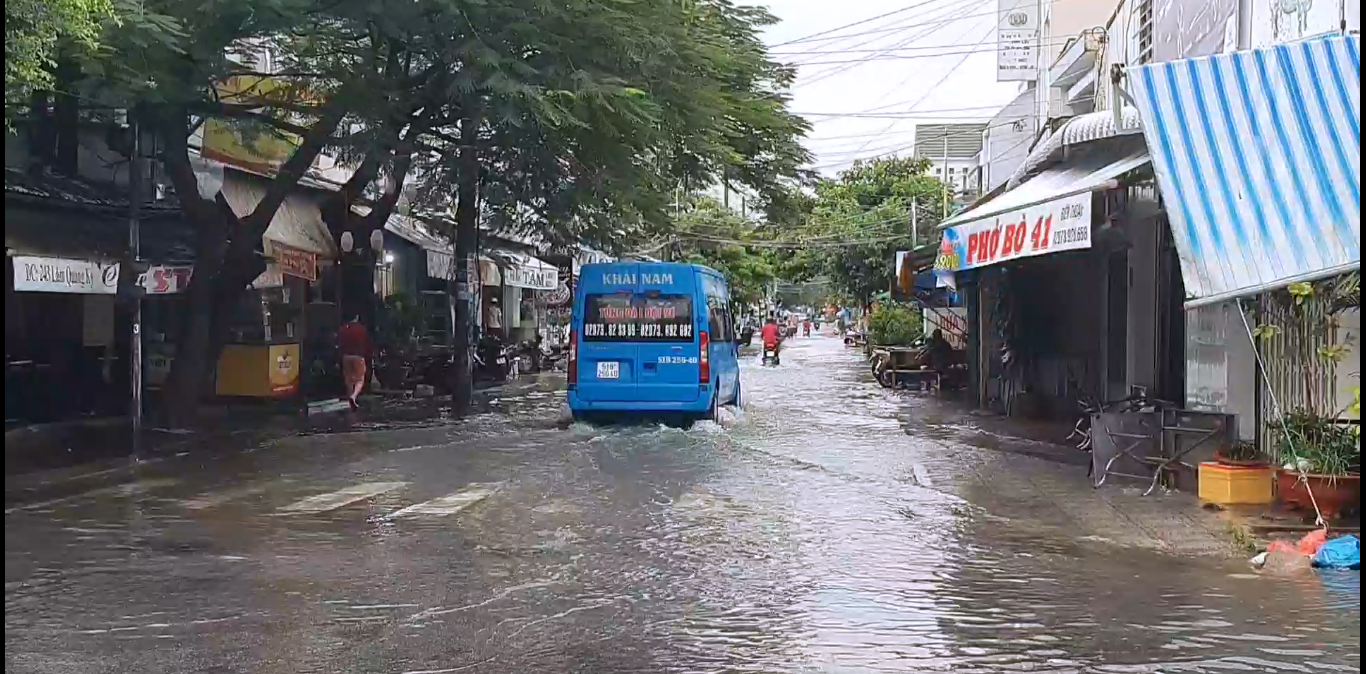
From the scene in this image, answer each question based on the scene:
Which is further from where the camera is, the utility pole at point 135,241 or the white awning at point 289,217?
the white awning at point 289,217

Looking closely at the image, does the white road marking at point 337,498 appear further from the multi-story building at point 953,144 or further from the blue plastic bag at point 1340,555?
the multi-story building at point 953,144

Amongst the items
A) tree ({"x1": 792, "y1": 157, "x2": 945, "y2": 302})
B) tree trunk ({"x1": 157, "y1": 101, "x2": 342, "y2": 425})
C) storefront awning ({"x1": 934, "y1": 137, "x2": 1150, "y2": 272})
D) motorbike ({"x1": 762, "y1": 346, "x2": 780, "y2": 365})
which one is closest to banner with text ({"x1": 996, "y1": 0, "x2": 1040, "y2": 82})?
tree ({"x1": 792, "y1": 157, "x2": 945, "y2": 302})

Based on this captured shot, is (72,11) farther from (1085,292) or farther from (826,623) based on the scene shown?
(1085,292)

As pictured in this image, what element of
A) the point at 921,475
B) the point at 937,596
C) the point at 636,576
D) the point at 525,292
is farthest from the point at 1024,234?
the point at 525,292

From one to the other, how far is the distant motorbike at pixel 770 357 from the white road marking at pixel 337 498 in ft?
93.0

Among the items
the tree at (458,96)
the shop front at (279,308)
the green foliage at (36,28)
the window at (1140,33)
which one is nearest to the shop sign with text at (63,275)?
the tree at (458,96)

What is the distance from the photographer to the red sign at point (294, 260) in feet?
63.4

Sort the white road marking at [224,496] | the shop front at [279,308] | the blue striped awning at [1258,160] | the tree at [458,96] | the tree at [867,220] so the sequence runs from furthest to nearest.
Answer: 1. the tree at [867,220]
2. the shop front at [279,308]
3. the tree at [458,96]
4. the white road marking at [224,496]
5. the blue striped awning at [1258,160]

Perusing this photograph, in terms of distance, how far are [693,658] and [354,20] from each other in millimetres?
9305

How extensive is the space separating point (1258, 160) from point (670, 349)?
9109mm

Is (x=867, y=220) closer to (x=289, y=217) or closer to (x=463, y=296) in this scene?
(x=463, y=296)

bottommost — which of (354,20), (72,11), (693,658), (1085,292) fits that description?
(693,658)

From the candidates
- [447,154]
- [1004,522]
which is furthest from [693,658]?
[447,154]

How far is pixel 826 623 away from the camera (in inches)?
281
